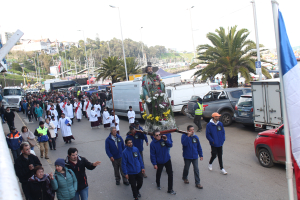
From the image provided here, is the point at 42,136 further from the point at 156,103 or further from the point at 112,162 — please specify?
the point at 156,103

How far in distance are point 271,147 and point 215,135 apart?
5.18 ft

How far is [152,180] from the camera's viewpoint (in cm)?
718

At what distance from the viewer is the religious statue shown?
21.9 feet

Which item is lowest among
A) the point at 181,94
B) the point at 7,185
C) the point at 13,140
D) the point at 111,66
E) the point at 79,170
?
the point at 79,170

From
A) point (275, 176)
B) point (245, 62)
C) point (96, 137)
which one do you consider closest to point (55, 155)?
point (96, 137)

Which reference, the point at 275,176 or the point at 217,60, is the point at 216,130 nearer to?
the point at 275,176

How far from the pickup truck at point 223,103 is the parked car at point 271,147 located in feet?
17.2

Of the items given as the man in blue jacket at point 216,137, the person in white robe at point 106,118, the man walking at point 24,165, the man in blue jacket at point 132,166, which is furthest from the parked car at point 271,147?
the person in white robe at point 106,118

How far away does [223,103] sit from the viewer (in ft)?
42.4

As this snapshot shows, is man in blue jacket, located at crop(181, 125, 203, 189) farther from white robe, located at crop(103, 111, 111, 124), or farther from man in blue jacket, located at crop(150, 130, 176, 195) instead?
white robe, located at crop(103, 111, 111, 124)

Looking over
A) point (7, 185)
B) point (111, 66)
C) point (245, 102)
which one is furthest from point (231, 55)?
point (111, 66)

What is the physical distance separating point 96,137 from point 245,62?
10.2 meters

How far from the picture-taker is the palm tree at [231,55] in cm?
1616

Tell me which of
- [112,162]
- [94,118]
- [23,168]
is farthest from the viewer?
[94,118]
